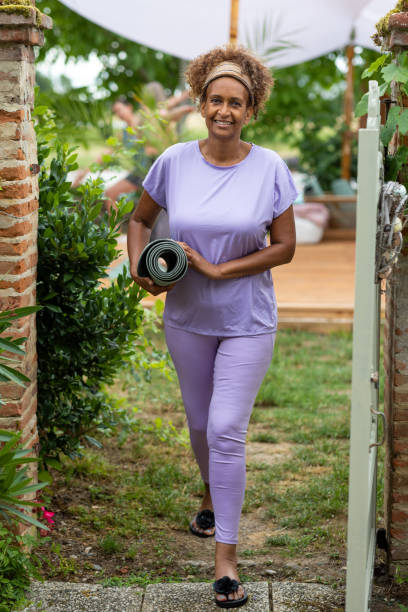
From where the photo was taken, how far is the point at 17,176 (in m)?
2.93

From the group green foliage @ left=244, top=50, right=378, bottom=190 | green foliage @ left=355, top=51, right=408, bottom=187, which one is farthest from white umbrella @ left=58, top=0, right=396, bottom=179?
green foliage @ left=355, top=51, right=408, bottom=187

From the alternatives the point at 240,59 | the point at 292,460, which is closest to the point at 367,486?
the point at 240,59

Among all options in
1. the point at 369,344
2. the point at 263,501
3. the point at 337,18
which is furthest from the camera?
the point at 337,18

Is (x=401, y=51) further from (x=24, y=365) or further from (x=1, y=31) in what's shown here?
(x=24, y=365)

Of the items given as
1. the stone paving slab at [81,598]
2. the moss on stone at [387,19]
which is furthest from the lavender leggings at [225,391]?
the moss on stone at [387,19]

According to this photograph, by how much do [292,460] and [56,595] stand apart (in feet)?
6.33

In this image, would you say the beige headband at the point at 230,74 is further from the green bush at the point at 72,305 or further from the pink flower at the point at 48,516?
the pink flower at the point at 48,516

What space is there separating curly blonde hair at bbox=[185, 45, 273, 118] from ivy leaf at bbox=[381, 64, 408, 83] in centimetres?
62

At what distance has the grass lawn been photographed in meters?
3.33

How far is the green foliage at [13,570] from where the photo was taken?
2.82m

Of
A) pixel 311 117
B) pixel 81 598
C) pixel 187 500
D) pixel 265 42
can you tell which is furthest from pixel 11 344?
pixel 311 117

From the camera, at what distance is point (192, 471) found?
435 centimetres

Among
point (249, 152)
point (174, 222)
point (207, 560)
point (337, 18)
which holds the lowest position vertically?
point (207, 560)

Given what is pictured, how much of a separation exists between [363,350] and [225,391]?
83 centimetres
